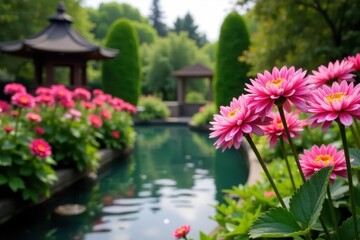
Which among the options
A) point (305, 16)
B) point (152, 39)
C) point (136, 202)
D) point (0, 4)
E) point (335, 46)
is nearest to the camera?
point (136, 202)

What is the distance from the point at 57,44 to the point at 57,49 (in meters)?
0.43

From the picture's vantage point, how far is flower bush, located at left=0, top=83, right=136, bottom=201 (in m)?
3.41

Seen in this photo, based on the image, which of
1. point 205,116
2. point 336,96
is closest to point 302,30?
point 205,116

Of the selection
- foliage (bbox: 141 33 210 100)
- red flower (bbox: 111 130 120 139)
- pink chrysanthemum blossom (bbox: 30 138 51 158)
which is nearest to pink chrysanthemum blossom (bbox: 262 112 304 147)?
pink chrysanthemum blossom (bbox: 30 138 51 158)

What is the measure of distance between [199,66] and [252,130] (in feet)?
66.1

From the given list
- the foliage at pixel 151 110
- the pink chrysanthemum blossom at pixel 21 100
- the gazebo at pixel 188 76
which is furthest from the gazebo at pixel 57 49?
the gazebo at pixel 188 76

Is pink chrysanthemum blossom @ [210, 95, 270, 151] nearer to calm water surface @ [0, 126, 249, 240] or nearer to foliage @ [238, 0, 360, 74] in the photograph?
calm water surface @ [0, 126, 249, 240]

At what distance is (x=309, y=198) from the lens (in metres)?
0.88

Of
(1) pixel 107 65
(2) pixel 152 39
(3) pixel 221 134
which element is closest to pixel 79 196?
(3) pixel 221 134

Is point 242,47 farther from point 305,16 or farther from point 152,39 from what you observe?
point 152,39

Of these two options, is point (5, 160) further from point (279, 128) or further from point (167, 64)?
point (167, 64)

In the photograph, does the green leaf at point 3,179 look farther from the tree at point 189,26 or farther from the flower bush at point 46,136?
the tree at point 189,26

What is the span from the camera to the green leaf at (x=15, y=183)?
3.31 meters

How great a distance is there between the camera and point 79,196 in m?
4.58
